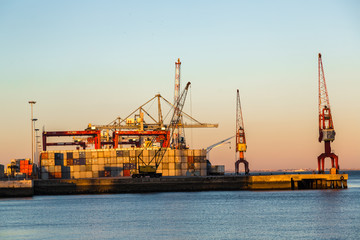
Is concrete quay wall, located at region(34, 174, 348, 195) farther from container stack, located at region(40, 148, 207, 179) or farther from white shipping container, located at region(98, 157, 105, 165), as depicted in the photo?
white shipping container, located at region(98, 157, 105, 165)

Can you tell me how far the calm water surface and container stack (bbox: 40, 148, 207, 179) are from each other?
39.2 metres

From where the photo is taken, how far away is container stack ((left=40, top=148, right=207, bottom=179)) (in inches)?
5861

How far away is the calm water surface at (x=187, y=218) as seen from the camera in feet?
205

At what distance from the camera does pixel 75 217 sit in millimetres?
79438

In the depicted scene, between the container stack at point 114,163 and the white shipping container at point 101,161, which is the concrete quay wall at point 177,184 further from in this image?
the white shipping container at point 101,161

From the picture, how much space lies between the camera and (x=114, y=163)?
149500 mm

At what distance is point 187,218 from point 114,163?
74.9 m

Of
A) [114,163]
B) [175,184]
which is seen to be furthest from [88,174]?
[175,184]

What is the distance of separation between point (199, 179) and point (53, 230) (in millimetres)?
64502

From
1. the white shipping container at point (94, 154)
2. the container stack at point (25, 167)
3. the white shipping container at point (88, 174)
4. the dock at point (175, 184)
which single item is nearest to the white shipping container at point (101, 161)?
the white shipping container at point (94, 154)

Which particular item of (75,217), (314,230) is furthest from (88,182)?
(314,230)

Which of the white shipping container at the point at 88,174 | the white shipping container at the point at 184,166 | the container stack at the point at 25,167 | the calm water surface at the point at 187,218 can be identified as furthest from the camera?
the container stack at the point at 25,167

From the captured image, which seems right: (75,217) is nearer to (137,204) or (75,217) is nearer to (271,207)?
(137,204)

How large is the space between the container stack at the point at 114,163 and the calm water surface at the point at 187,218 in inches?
1543
